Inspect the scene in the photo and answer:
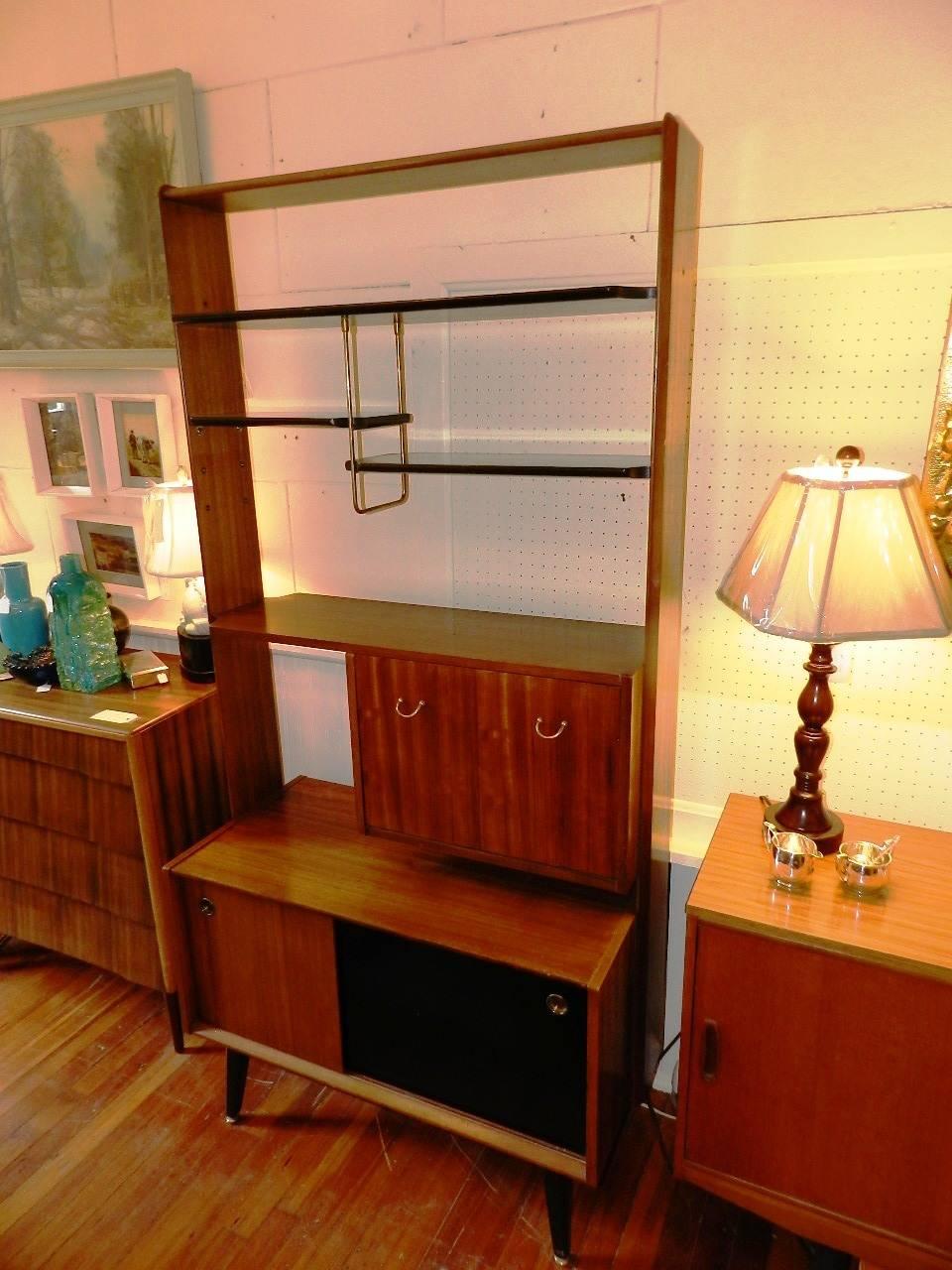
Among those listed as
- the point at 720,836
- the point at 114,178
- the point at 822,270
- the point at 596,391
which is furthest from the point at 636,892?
the point at 114,178

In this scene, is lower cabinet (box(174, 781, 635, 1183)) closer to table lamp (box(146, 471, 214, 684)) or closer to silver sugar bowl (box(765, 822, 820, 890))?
silver sugar bowl (box(765, 822, 820, 890))

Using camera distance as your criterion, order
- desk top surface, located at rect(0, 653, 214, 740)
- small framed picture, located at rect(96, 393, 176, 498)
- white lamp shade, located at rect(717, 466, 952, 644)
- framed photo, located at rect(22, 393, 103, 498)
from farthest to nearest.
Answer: framed photo, located at rect(22, 393, 103, 498) < small framed picture, located at rect(96, 393, 176, 498) < desk top surface, located at rect(0, 653, 214, 740) < white lamp shade, located at rect(717, 466, 952, 644)

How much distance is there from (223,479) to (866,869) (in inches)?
65.1

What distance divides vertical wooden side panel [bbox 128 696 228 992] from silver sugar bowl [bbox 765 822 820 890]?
1.39 meters

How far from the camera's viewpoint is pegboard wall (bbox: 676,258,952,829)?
63.7 inches

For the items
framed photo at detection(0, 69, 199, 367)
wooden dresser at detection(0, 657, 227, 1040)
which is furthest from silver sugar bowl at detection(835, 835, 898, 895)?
framed photo at detection(0, 69, 199, 367)

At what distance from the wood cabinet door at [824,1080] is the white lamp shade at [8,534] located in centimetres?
226

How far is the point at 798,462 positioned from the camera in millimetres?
1735

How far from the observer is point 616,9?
5.44ft

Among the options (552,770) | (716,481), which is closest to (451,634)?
(552,770)

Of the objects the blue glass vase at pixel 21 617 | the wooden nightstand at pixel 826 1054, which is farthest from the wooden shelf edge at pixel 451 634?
the blue glass vase at pixel 21 617

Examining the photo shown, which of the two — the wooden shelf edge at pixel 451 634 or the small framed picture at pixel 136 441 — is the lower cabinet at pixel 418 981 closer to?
the wooden shelf edge at pixel 451 634

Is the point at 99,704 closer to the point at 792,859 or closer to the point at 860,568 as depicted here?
the point at 792,859

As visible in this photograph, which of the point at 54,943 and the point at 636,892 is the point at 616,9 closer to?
the point at 636,892
